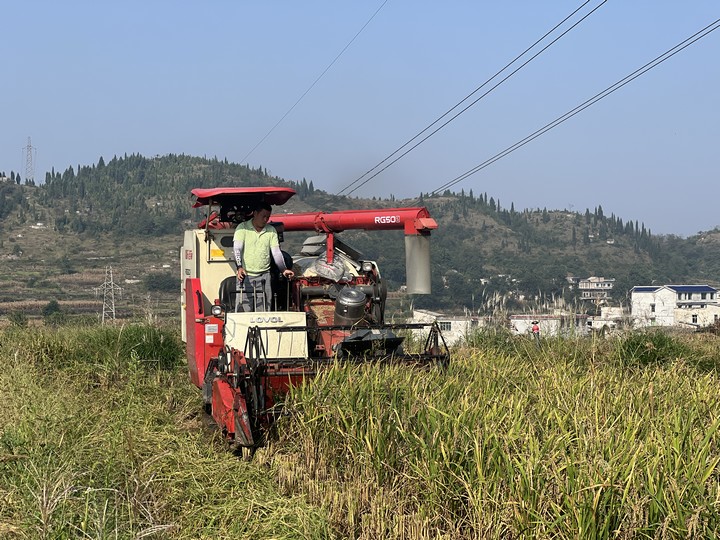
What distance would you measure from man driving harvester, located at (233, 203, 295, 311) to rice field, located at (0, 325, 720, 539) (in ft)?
5.89

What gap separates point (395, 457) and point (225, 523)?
4.59ft

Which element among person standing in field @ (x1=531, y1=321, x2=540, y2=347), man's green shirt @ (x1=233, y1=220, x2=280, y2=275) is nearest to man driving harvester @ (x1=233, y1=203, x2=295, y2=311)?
man's green shirt @ (x1=233, y1=220, x2=280, y2=275)

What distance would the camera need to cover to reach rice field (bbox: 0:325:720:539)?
19.4 ft

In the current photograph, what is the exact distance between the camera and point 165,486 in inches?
318

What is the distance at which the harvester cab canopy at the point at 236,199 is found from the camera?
498 inches

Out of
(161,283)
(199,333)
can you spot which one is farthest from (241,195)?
(161,283)

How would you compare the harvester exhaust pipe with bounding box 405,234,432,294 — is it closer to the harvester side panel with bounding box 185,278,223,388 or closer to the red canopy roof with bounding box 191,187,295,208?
the red canopy roof with bounding box 191,187,295,208

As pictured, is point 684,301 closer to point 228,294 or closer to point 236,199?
point 236,199

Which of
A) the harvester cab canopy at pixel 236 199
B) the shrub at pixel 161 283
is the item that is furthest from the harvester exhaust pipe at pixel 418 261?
the shrub at pixel 161 283

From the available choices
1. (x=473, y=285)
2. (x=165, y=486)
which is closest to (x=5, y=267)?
(x=473, y=285)

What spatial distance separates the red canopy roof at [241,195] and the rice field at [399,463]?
10.1ft

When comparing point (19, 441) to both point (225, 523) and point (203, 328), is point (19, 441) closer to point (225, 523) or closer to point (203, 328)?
point (225, 523)

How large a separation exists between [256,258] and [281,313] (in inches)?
40.7

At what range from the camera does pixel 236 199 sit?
13156 millimetres
